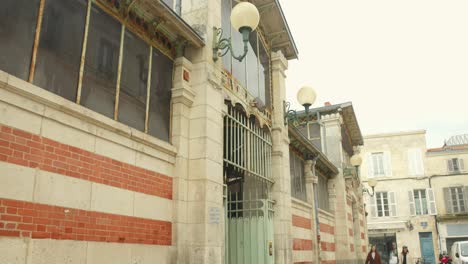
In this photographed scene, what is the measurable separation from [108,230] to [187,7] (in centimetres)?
407

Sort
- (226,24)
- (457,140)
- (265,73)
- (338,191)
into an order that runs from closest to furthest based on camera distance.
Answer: (226,24) → (265,73) → (338,191) → (457,140)

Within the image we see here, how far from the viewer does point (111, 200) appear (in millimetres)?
4586

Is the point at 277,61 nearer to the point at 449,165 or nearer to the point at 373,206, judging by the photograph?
the point at 373,206

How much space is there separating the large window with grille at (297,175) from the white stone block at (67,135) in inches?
332

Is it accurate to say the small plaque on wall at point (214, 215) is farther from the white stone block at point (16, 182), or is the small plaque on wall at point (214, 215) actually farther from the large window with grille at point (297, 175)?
the large window with grille at point (297, 175)

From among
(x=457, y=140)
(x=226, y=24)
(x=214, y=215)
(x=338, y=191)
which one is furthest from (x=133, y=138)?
(x=457, y=140)

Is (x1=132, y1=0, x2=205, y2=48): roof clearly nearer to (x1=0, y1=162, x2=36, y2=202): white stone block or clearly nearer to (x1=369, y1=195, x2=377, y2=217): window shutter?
(x1=0, y1=162, x2=36, y2=202): white stone block

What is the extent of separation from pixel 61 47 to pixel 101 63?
2.02ft

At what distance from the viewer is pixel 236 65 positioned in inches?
318

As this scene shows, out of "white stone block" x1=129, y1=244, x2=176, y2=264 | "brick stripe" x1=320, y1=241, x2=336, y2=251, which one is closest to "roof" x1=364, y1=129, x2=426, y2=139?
"brick stripe" x1=320, y1=241, x2=336, y2=251

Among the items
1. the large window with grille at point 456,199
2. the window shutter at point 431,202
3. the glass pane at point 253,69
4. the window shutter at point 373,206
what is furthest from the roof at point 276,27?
the large window with grille at point 456,199

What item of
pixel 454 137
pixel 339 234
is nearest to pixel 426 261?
pixel 454 137

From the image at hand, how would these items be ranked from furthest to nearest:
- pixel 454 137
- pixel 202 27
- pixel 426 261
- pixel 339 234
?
pixel 454 137 → pixel 426 261 → pixel 339 234 → pixel 202 27

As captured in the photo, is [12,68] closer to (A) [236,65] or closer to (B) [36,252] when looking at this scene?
(B) [36,252]
